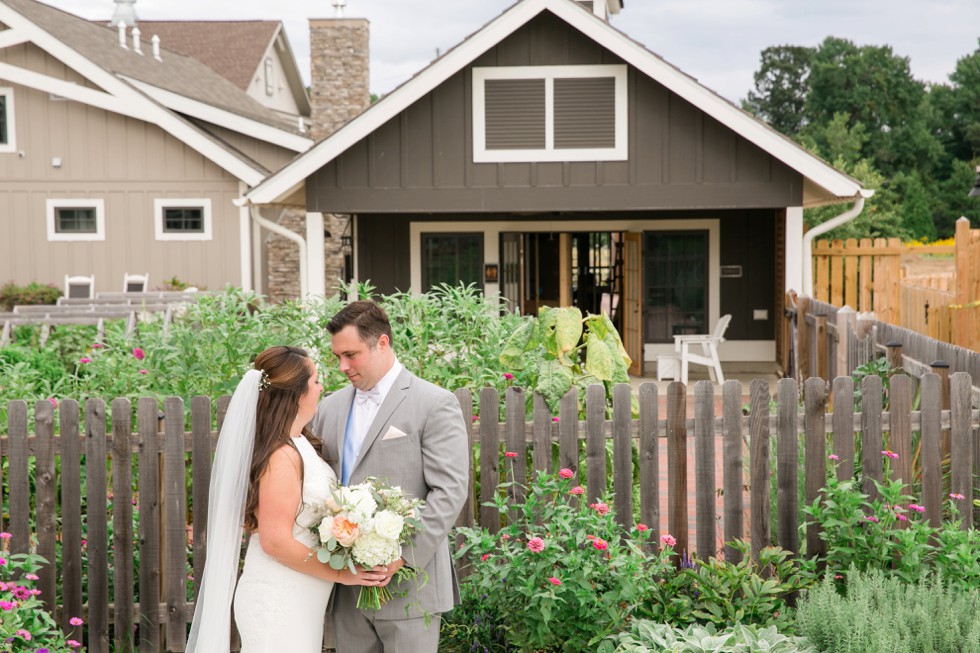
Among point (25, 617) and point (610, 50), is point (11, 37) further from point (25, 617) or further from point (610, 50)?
point (25, 617)

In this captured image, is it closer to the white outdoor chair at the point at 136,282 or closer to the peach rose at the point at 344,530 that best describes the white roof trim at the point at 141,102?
the white outdoor chair at the point at 136,282

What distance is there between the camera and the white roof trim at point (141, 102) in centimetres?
1805

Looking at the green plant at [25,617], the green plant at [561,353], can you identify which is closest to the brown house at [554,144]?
the green plant at [561,353]

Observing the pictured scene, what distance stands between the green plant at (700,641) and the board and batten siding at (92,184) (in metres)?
15.1

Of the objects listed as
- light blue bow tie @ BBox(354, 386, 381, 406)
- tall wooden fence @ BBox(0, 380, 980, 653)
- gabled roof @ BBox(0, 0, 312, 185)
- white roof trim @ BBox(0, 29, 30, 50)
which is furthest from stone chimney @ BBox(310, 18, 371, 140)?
light blue bow tie @ BBox(354, 386, 381, 406)

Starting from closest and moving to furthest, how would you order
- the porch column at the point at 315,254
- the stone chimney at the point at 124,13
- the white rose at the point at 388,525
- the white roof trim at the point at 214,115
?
1. the white rose at the point at 388,525
2. the porch column at the point at 315,254
3. the white roof trim at the point at 214,115
4. the stone chimney at the point at 124,13

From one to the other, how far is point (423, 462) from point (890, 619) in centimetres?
183

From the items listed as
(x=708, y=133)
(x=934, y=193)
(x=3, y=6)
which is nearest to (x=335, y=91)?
(x=3, y=6)

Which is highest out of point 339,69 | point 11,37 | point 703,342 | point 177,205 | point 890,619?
point 339,69

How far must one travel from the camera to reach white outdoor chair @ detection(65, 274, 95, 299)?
18.3m

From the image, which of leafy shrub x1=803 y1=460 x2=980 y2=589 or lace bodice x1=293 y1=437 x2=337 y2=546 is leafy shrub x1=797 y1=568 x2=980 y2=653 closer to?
leafy shrub x1=803 y1=460 x2=980 y2=589

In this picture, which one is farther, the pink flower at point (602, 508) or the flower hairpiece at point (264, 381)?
the pink flower at point (602, 508)

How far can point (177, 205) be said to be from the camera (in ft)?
61.5

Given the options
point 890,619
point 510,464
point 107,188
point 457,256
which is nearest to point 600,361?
point 510,464
